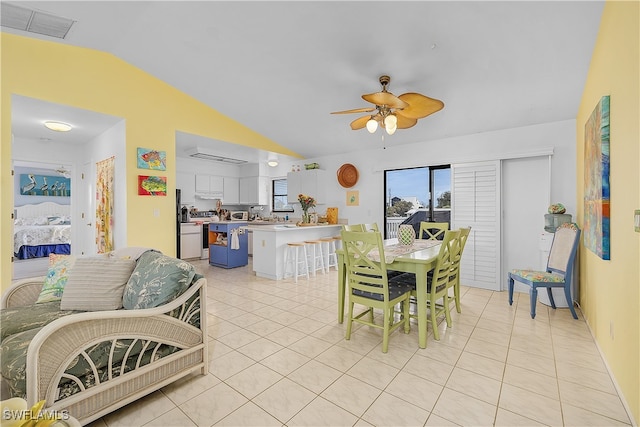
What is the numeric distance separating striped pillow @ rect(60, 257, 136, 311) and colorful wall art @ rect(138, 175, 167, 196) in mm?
2207

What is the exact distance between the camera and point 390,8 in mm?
2408

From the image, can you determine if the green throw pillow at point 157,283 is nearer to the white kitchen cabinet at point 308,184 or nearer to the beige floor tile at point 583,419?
the beige floor tile at point 583,419

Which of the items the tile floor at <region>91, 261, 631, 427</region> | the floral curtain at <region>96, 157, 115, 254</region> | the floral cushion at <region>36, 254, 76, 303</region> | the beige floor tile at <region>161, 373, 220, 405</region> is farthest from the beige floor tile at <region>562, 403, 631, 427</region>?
the floral curtain at <region>96, 157, 115, 254</region>

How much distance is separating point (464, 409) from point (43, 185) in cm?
1027

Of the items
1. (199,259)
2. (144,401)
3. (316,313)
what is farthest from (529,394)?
(199,259)

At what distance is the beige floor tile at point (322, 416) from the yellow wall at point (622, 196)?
1.49m

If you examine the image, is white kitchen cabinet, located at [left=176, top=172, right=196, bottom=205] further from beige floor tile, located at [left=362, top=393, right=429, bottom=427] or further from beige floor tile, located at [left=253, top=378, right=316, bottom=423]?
beige floor tile, located at [left=362, top=393, right=429, bottom=427]

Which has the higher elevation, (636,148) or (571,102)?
(571,102)

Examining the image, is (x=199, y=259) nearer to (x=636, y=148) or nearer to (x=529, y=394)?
(x=529, y=394)

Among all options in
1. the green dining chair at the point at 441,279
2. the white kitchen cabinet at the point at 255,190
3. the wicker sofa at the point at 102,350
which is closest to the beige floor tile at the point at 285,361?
the wicker sofa at the point at 102,350

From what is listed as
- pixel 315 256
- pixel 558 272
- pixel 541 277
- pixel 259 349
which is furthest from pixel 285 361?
pixel 558 272

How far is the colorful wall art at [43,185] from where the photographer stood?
293 inches

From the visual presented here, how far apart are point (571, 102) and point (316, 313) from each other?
3814mm

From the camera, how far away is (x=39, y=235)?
6.61 m
